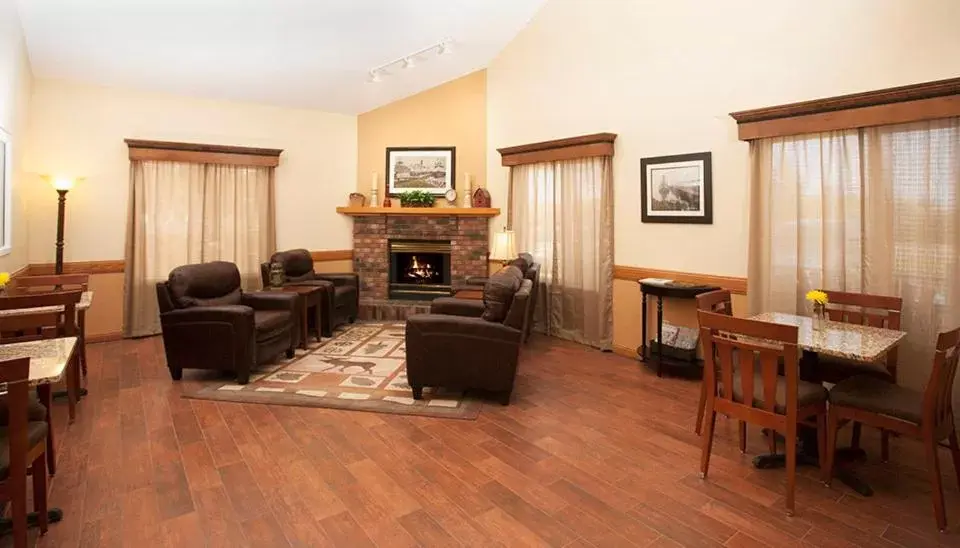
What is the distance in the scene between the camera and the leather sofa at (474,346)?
3773 millimetres

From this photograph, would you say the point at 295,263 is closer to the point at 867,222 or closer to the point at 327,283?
the point at 327,283

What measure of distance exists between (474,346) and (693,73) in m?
3.29

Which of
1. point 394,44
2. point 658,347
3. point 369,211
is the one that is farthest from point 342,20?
point 658,347

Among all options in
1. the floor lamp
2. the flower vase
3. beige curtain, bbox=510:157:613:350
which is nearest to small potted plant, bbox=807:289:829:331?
the flower vase

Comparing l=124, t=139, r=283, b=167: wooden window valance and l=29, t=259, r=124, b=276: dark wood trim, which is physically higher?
l=124, t=139, r=283, b=167: wooden window valance

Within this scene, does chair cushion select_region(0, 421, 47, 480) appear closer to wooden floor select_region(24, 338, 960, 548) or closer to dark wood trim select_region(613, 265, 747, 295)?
wooden floor select_region(24, 338, 960, 548)

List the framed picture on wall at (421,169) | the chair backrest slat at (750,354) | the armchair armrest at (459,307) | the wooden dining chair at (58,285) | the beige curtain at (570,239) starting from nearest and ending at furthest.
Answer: the chair backrest slat at (750,354), the wooden dining chair at (58,285), the armchair armrest at (459,307), the beige curtain at (570,239), the framed picture on wall at (421,169)

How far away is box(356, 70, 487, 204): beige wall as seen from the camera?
280 inches

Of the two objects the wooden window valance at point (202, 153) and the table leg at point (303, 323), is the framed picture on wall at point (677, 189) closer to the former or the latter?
the table leg at point (303, 323)

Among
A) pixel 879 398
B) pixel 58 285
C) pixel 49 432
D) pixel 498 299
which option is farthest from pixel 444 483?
pixel 58 285

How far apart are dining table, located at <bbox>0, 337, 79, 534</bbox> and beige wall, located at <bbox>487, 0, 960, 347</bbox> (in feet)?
15.3

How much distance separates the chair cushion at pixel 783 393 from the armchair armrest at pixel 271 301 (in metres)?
4.05

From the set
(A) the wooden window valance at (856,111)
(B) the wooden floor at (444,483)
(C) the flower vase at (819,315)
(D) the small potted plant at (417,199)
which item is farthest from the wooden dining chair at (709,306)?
(D) the small potted plant at (417,199)

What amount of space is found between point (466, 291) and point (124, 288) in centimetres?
406
